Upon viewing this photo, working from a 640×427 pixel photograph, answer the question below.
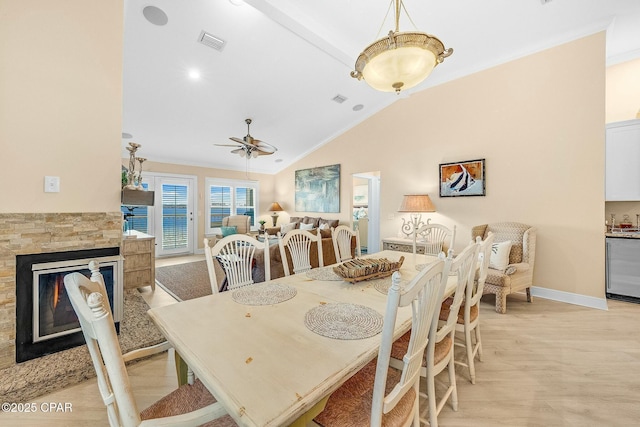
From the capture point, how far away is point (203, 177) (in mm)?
6520

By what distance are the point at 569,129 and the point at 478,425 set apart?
357cm

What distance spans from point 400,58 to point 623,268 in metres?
3.91

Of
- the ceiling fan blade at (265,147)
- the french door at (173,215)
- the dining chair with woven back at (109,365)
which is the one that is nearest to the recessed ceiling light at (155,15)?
the ceiling fan blade at (265,147)

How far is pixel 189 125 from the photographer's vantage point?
4664mm

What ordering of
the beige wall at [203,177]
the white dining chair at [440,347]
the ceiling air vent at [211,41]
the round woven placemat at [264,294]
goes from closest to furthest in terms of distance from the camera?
1. the white dining chair at [440,347]
2. the round woven placemat at [264,294]
3. the ceiling air vent at [211,41]
4. the beige wall at [203,177]

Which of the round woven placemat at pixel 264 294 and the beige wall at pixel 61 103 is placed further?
the beige wall at pixel 61 103

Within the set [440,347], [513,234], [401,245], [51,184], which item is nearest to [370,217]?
[401,245]

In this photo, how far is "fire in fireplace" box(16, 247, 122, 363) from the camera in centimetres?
179

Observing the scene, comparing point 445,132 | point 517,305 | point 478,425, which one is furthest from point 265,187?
point 478,425

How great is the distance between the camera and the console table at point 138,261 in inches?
130

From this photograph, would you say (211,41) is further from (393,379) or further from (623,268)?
(623,268)

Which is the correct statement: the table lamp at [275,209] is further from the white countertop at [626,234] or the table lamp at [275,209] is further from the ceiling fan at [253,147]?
the white countertop at [626,234]

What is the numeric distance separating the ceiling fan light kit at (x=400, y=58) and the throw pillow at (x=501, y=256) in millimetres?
2372

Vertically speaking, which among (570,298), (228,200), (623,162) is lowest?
(570,298)
